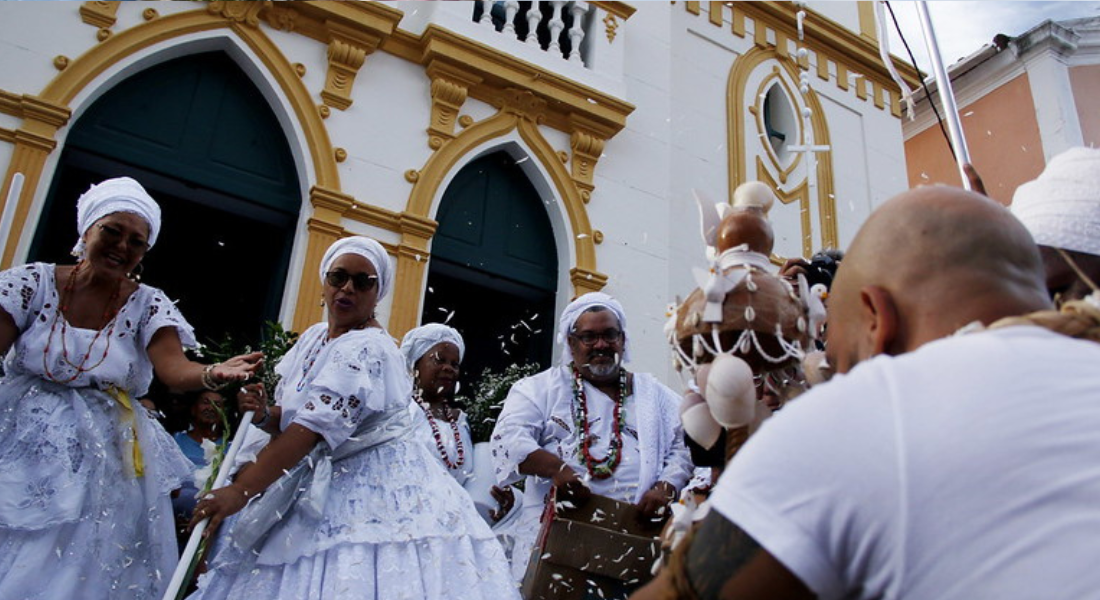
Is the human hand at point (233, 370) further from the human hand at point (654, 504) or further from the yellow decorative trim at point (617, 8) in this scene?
the yellow decorative trim at point (617, 8)

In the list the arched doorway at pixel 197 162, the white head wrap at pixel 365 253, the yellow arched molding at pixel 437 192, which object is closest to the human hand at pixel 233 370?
the white head wrap at pixel 365 253

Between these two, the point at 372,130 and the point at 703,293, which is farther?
the point at 372,130

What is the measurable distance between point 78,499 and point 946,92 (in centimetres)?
318

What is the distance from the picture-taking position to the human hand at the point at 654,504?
3.23 meters

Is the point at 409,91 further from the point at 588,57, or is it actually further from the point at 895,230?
the point at 895,230

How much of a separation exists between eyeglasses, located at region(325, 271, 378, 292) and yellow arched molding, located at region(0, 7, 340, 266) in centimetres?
336

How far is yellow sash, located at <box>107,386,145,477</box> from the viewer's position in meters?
3.22

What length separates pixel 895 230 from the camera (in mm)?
1186

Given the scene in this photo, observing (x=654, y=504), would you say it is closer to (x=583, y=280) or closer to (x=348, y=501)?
(x=348, y=501)

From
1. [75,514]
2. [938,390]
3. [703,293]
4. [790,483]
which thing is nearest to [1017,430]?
[938,390]

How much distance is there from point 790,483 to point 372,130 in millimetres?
6686

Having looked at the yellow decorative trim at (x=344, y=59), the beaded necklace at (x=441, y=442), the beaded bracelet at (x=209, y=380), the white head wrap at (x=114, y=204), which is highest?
the yellow decorative trim at (x=344, y=59)

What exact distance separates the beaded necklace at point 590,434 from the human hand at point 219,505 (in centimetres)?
148

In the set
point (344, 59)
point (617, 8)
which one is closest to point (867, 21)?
point (617, 8)
